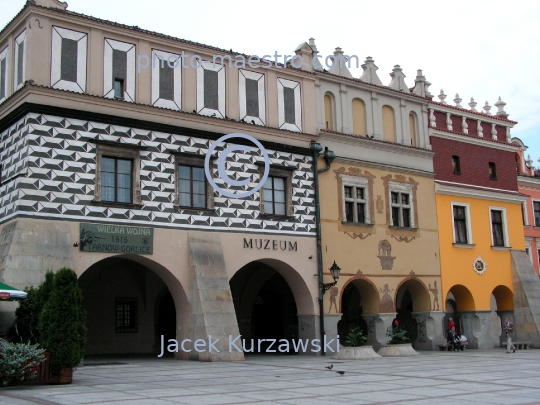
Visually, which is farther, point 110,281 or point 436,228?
point 436,228

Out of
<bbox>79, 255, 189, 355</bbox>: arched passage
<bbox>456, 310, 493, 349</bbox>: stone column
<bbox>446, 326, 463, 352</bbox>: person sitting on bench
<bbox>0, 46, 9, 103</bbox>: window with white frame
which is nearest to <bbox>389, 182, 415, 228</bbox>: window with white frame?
<bbox>446, 326, 463, 352</bbox>: person sitting on bench

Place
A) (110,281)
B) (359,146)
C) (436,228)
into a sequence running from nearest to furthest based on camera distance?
(110,281), (359,146), (436,228)

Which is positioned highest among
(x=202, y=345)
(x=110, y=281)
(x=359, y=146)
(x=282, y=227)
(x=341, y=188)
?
(x=359, y=146)

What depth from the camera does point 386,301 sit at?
83.1 feet

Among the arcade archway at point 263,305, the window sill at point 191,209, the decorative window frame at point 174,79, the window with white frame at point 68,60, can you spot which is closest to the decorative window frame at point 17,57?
the window with white frame at point 68,60

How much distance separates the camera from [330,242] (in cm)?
2406

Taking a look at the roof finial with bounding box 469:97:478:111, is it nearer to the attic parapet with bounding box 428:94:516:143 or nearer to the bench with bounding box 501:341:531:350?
the attic parapet with bounding box 428:94:516:143

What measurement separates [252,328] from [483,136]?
13.7m

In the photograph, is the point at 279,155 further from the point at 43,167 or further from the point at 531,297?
the point at 531,297

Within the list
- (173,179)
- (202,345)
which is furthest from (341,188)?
(202,345)

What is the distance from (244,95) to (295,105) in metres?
2.25

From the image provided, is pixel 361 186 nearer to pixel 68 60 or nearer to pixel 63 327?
pixel 68 60

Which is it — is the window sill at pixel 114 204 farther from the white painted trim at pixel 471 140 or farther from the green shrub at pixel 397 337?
the white painted trim at pixel 471 140

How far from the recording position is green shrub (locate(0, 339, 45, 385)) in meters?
12.6
